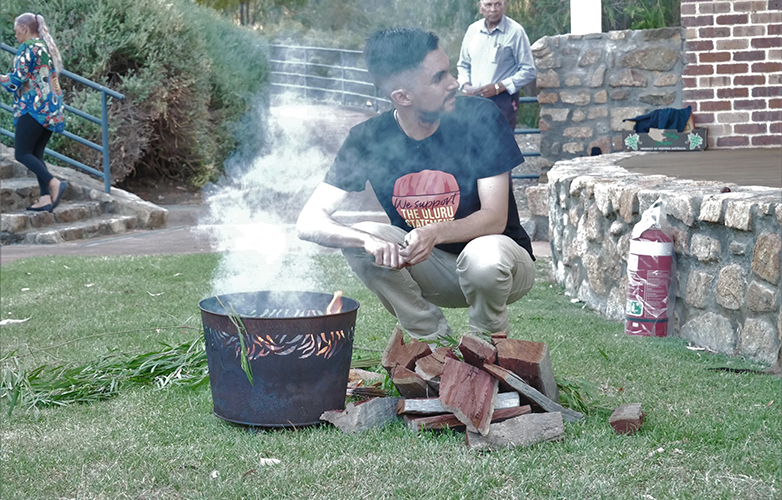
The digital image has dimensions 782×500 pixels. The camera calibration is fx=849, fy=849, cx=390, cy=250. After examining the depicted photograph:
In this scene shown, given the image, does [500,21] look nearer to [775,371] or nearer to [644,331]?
[644,331]

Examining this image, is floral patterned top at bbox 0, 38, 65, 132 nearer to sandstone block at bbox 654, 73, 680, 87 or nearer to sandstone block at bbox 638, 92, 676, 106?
sandstone block at bbox 638, 92, 676, 106

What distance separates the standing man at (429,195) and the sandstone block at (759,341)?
1.04 meters

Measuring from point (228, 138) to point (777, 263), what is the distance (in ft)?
32.2

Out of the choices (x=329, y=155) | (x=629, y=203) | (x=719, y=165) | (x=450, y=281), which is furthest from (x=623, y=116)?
(x=450, y=281)

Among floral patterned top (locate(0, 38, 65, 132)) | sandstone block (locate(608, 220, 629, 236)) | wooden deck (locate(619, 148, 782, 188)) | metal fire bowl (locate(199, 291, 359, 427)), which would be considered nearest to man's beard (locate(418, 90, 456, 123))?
metal fire bowl (locate(199, 291, 359, 427))

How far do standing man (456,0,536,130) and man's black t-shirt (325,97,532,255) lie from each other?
361 cm

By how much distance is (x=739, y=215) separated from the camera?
11.6 ft

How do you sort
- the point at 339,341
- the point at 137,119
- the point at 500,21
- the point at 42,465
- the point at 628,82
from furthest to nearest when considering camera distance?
the point at 137,119
the point at 628,82
the point at 500,21
the point at 339,341
the point at 42,465

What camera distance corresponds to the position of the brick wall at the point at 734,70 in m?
7.73

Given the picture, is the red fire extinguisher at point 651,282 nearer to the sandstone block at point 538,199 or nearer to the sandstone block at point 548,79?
the sandstone block at point 538,199

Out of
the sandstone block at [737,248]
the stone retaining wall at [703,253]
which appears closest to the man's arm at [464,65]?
the stone retaining wall at [703,253]

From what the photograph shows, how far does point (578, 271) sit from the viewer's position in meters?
5.14

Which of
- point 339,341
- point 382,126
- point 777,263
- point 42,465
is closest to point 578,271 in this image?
point 777,263

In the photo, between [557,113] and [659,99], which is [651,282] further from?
[557,113]
